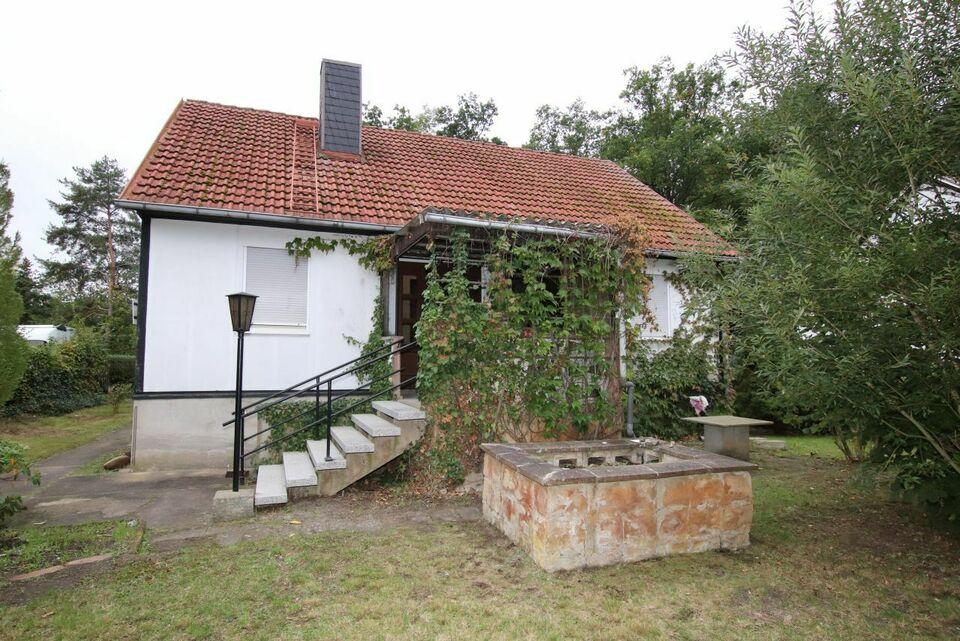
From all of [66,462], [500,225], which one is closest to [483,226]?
[500,225]

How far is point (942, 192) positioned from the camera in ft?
11.5

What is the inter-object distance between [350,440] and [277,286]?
125 inches

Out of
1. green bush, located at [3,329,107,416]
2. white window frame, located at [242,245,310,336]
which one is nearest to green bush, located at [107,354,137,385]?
green bush, located at [3,329,107,416]

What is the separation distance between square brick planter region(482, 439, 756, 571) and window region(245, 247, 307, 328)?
16.4 feet

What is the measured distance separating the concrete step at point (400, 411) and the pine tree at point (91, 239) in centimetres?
3344

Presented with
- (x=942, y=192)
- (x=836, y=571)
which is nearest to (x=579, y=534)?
(x=836, y=571)

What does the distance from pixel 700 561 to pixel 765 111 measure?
146 inches

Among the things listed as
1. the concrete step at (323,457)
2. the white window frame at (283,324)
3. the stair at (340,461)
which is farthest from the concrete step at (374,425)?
the white window frame at (283,324)

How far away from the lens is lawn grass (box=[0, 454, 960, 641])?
3.00 meters

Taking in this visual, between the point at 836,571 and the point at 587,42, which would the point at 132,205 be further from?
the point at 836,571

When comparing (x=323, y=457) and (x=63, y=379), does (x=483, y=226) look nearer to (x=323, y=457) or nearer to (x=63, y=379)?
(x=323, y=457)

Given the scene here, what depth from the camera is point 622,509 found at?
3.91 metres

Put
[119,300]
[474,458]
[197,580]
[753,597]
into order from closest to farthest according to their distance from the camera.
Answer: [753,597], [197,580], [474,458], [119,300]

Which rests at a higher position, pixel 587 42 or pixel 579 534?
pixel 587 42
